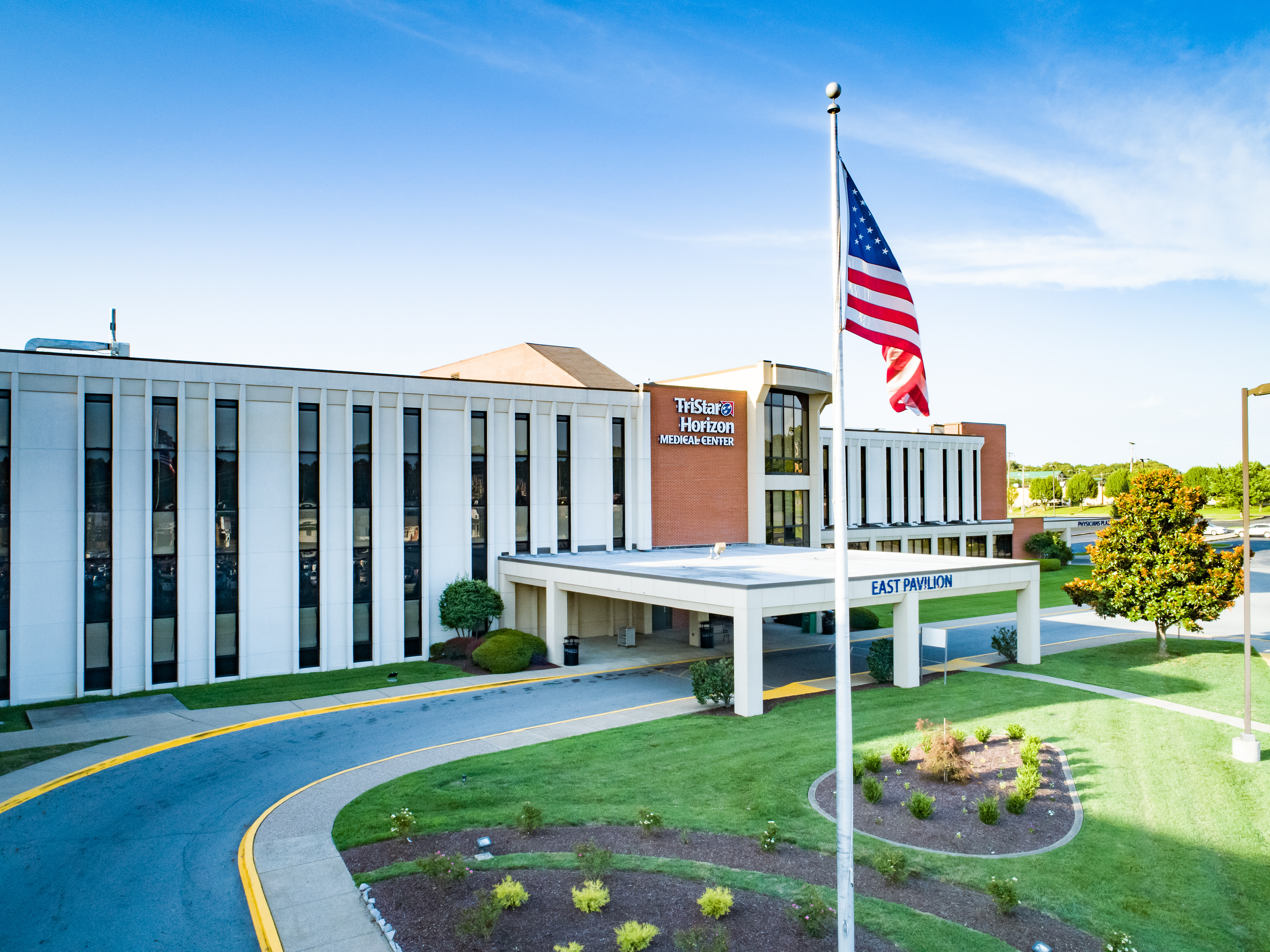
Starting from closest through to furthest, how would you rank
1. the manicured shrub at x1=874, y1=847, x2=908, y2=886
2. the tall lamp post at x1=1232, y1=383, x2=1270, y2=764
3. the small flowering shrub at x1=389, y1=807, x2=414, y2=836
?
1. the manicured shrub at x1=874, y1=847, x2=908, y2=886
2. the small flowering shrub at x1=389, y1=807, x2=414, y2=836
3. the tall lamp post at x1=1232, y1=383, x2=1270, y2=764

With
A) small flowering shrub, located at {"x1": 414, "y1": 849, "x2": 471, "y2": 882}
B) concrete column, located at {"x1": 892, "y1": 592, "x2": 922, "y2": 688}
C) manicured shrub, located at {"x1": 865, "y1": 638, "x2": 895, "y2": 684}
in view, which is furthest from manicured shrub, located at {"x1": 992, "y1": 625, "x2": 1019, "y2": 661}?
small flowering shrub, located at {"x1": 414, "y1": 849, "x2": 471, "y2": 882}

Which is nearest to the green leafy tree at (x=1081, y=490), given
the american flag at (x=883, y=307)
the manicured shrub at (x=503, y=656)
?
the manicured shrub at (x=503, y=656)

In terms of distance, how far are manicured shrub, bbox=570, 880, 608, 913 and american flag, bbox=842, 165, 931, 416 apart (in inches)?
315

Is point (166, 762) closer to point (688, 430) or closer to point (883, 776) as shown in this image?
point (883, 776)

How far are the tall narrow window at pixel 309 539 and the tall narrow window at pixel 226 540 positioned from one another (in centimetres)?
211

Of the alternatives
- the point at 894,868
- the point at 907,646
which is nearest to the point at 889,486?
the point at 907,646

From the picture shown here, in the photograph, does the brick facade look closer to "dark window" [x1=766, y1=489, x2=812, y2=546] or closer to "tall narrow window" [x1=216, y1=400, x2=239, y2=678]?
"dark window" [x1=766, y1=489, x2=812, y2=546]

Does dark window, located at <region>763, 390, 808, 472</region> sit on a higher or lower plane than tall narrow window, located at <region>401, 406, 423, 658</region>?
higher

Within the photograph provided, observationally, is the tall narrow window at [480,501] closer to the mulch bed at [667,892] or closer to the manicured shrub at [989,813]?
the mulch bed at [667,892]

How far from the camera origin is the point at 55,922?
1132 centimetres

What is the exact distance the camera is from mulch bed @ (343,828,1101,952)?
34.7 feet

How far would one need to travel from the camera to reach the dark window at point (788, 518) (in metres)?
→ 41.7

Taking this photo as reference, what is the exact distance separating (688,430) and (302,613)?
61.8 feet

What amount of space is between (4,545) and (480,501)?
15.7 meters
